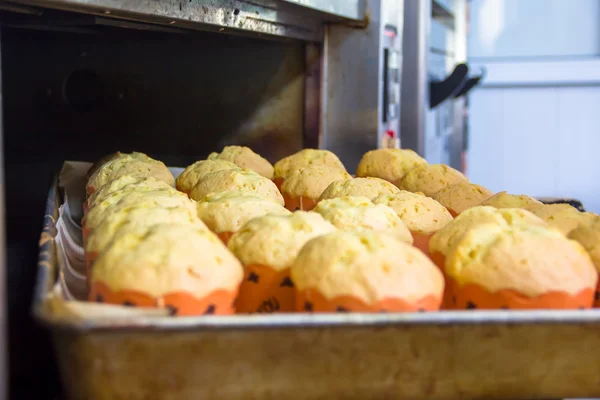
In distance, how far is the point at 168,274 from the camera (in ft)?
3.11

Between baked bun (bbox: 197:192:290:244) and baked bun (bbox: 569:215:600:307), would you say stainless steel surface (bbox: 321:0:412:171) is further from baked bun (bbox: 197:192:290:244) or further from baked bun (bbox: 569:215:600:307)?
baked bun (bbox: 569:215:600:307)

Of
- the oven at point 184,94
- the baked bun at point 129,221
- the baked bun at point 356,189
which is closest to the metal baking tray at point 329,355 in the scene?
the baked bun at point 129,221

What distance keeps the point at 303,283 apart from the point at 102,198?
600 millimetres

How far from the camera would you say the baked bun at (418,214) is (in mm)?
1411

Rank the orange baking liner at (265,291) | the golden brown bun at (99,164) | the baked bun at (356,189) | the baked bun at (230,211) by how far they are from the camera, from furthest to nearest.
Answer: the golden brown bun at (99,164) < the baked bun at (356,189) < the baked bun at (230,211) < the orange baking liner at (265,291)

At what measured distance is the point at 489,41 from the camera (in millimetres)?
5859

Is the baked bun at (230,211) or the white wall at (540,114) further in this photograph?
the white wall at (540,114)

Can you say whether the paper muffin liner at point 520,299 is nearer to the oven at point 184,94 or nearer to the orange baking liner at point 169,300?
the orange baking liner at point 169,300

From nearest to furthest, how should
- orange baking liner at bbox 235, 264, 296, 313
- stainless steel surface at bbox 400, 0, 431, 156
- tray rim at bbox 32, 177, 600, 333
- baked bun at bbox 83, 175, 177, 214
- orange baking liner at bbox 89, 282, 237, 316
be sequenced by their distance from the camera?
tray rim at bbox 32, 177, 600, 333, orange baking liner at bbox 89, 282, 237, 316, orange baking liner at bbox 235, 264, 296, 313, baked bun at bbox 83, 175, 177, 214, stainless steel surface at bbox 400, 0, 431, 156

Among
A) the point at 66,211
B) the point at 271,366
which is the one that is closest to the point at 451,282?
the point at 271,366

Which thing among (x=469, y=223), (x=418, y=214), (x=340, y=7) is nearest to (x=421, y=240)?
(x=418, y=214)

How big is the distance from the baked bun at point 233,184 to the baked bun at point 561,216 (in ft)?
1.84

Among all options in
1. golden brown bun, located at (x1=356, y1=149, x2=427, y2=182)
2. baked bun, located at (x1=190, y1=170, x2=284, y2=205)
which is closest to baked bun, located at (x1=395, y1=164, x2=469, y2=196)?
golden brown bun, located at (x1=356, y1=149, x2=427, y2=182)

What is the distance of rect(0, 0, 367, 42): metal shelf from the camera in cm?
135
